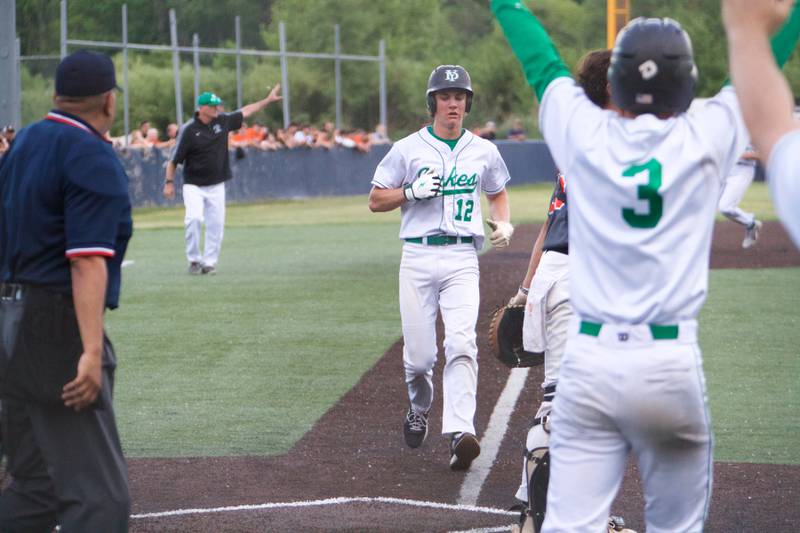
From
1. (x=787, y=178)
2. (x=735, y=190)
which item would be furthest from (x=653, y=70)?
(x=735, y=190)

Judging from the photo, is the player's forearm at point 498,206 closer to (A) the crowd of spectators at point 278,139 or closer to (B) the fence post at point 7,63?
(B) the fence post at point 7,63

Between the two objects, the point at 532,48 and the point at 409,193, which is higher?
the point at 532,48

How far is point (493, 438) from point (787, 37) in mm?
4887

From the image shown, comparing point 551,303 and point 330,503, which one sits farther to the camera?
point 330,503

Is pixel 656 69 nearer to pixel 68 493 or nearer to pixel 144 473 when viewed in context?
pixel 68 493

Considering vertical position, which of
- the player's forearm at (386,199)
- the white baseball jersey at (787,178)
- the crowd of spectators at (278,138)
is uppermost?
the white baseball jersey at (787,178)

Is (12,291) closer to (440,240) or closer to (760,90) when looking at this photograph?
(760,90)

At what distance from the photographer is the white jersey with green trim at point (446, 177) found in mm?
7797

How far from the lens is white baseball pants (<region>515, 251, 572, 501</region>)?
597 centimetres

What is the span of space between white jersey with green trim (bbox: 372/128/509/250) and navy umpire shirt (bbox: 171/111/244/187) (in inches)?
393

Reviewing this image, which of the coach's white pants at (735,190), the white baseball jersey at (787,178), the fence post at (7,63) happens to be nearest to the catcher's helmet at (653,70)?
the white baseball jersey at (787,178)

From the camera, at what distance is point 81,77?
4.67 metres

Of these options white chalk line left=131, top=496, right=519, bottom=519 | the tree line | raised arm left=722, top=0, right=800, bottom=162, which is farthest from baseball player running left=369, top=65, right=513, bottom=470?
the tree line

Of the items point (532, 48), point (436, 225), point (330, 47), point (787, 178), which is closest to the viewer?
point (787, 178)
